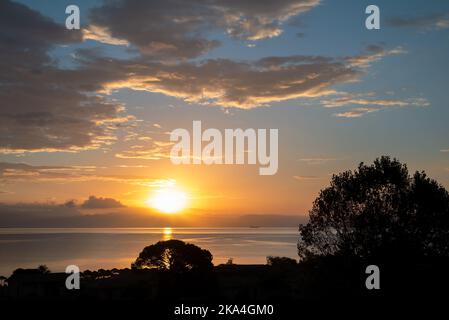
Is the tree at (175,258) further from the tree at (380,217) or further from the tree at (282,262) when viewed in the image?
A: the tree at (282,262)

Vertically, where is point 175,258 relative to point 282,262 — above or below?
above

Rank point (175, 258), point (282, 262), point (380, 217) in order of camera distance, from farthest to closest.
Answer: point (282, 262), point (175, 258), point (380, 217)

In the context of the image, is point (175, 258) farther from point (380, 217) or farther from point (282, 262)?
point (282, 262)

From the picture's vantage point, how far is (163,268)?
53.7m

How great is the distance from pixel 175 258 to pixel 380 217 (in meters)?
24.4

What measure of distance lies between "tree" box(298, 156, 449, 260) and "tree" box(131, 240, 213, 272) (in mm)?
16683

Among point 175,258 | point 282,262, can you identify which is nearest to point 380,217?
point 175,258

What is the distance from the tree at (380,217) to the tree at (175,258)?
16683 millimetres

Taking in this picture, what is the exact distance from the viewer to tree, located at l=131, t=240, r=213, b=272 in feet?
172

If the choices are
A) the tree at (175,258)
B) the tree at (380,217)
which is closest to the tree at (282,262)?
the tree at (175,258)

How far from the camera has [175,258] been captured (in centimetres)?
5297

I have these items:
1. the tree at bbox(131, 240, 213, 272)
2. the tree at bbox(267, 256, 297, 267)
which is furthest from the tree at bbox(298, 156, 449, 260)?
the tree at bbox(267, 256, 297, 267)
